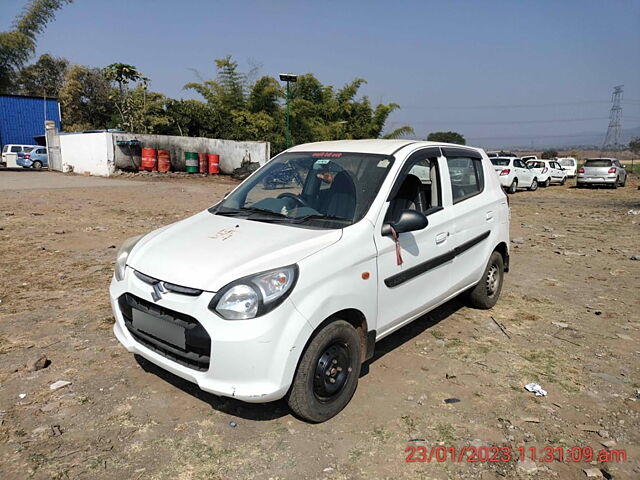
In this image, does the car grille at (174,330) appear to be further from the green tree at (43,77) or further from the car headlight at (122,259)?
the green tree at (43,77)

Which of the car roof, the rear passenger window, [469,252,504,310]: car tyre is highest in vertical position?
the car roof

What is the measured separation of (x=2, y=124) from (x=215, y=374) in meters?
38.6

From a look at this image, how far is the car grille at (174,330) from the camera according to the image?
2674 mm

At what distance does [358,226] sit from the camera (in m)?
3.18

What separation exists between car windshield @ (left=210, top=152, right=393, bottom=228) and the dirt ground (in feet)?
4.33

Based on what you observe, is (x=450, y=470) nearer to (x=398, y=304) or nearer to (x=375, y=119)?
(x=398, y=304)

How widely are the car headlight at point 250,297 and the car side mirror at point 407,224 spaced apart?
3.10 ft

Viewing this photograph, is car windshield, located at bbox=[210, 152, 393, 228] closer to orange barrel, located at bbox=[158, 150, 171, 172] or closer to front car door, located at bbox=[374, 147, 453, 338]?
front car door, located at bbox=[374, 147, 453, 338]

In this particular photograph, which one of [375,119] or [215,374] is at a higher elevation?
[375,119]

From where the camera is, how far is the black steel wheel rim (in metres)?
2.91

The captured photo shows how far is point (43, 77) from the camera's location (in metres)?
45.0

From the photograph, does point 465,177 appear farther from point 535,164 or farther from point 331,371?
point 535,164

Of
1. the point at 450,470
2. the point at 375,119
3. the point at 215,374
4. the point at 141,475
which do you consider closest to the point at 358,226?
the point at 215,374

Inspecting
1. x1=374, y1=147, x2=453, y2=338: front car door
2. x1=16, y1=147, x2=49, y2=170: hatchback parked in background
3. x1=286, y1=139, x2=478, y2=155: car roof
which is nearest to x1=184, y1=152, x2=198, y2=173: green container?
x1=16, y1=147, x2=49, y2=170: hatchback parked in background
